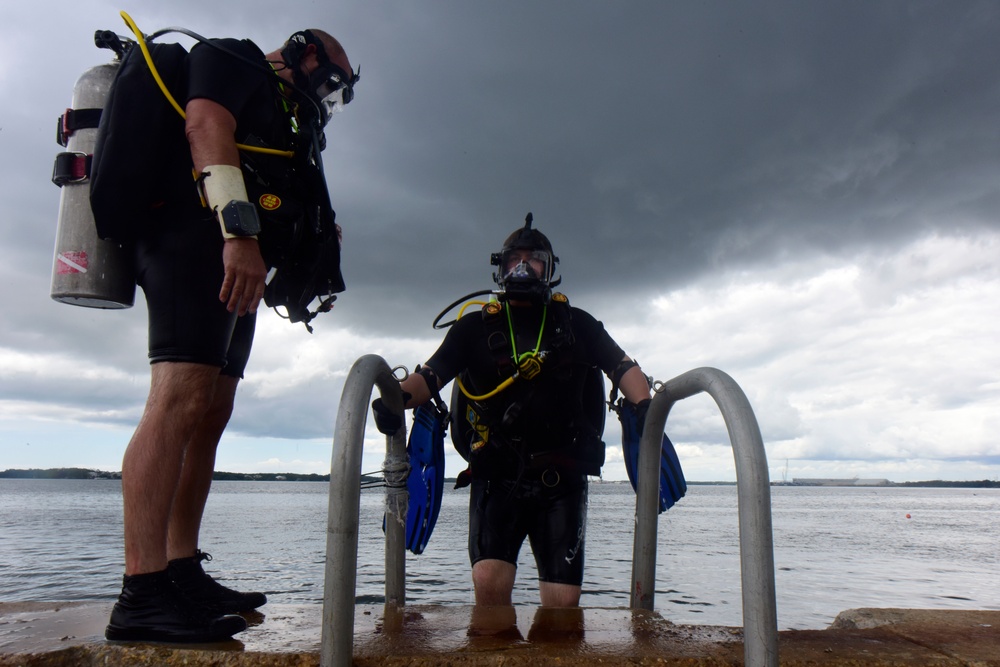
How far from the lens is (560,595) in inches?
132

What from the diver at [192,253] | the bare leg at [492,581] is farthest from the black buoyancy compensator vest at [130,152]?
the bare leg at [492,581]

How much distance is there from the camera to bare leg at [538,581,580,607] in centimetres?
333

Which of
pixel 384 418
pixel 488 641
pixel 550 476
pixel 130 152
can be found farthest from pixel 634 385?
pixel 130 152

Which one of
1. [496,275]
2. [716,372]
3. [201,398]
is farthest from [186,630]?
[496,275]

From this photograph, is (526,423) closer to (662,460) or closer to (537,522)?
(537,522)

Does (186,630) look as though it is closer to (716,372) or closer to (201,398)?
(201,398)

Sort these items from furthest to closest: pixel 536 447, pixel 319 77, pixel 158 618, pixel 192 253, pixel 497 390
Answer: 1. pixel 536 447
2. pixel 497 390
3. pixel 319 77
4. pixel 192 253
5. pixel 158 618

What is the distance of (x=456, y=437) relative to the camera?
3.75 metres

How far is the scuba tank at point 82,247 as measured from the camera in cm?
237

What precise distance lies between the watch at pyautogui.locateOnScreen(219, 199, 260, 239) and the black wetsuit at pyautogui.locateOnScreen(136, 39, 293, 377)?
15 centimetres

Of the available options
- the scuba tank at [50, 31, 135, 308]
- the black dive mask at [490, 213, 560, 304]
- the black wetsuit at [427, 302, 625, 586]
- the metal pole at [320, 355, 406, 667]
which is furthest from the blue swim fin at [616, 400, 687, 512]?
the scuba tank at [50, 31, 135, 308]

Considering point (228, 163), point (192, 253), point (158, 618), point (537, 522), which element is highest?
point (228, 163)

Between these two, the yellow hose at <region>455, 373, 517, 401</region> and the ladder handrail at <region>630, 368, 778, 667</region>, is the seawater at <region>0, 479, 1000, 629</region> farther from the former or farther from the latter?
the ladder handrail at <region>630, 368, 778, 667</region>

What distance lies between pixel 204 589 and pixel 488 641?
3.82ft
